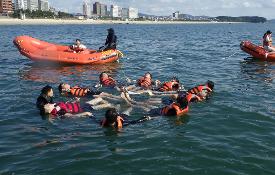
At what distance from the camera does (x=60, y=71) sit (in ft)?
64.8

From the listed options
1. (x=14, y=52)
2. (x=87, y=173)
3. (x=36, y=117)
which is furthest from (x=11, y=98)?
(x=14, y=52)

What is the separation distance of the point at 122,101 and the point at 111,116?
8.01 feet

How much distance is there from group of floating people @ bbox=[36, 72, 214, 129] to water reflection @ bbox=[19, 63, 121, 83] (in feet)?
12.0

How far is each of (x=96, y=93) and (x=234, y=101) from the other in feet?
16.1

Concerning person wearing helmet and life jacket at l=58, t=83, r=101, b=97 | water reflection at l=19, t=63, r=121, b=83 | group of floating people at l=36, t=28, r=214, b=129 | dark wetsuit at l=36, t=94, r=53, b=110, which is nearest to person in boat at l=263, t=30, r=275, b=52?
water reflection at l=19, t=63, r=121, b=83

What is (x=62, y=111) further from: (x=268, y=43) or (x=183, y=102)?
(x=268, y=43)

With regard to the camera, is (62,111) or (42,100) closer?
(62,111)

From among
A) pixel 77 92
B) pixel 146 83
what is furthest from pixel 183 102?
pixel 77 92

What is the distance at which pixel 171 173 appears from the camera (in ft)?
25.3

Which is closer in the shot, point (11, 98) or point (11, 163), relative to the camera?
point (11, 163)

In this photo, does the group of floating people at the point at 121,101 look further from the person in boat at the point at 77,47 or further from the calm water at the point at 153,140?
the person in boat at the point at 77,47

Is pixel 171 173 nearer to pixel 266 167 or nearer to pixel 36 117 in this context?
pixel 266 167

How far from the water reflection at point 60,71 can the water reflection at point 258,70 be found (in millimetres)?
7057

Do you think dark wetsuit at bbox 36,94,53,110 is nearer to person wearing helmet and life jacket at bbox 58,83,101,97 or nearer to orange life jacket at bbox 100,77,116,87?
person wearing helmet and life jacket at bbox 58,83,101,97
